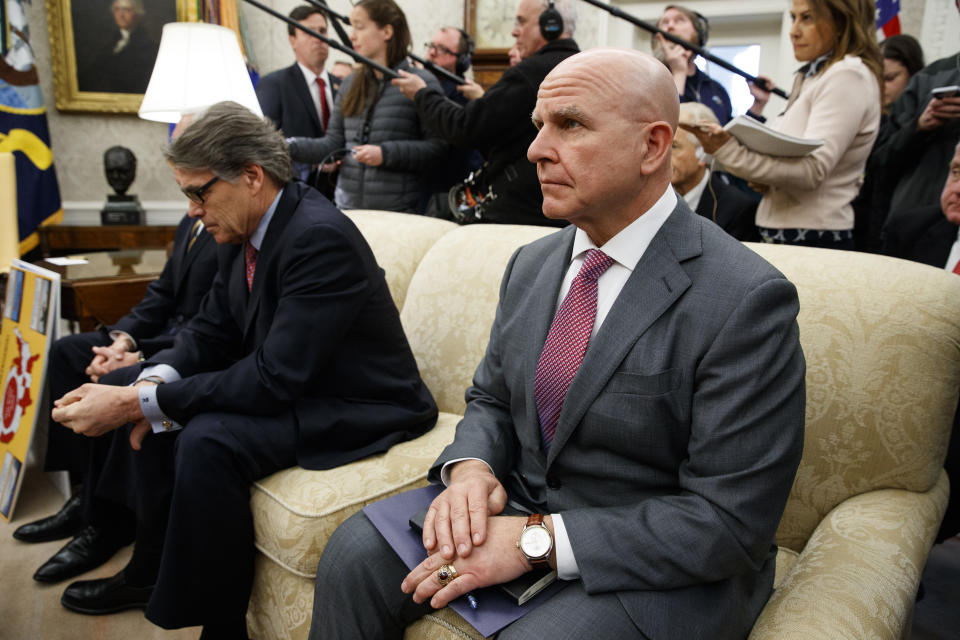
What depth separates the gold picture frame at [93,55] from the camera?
Result: 4.43m

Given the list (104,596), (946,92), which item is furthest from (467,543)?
(946,92)

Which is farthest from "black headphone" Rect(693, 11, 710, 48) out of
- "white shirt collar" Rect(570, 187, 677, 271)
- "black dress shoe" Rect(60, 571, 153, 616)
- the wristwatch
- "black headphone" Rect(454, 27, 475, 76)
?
"black dress shoe" Rect(60, 571, 153, 616)

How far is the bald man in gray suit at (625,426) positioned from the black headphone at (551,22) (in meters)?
1.29

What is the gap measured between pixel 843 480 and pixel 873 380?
20 cm

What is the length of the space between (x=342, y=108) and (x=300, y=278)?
157 centimetres

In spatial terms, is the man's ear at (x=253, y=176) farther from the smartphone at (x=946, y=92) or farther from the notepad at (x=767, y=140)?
the smartphone at (x=946, y=92)

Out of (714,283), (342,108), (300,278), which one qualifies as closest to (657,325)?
(714,283)

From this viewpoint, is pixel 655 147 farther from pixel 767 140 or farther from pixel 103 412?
pixel 103 412

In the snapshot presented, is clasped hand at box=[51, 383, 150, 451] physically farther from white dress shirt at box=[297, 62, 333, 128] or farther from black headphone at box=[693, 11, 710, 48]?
black headphone at box=[693, 11, 710, 48]

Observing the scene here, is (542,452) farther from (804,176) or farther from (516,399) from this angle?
(804,176)

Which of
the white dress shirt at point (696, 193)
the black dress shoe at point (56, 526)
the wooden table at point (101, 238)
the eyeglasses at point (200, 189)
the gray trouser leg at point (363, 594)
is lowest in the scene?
the black dress shoe at point (56, 526)

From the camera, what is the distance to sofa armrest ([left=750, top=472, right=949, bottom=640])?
95 cm

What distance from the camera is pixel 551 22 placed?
88.1 inches

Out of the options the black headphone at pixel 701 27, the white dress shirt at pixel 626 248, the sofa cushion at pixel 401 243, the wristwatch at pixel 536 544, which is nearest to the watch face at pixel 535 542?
the wristwatch at pixel 536 544
